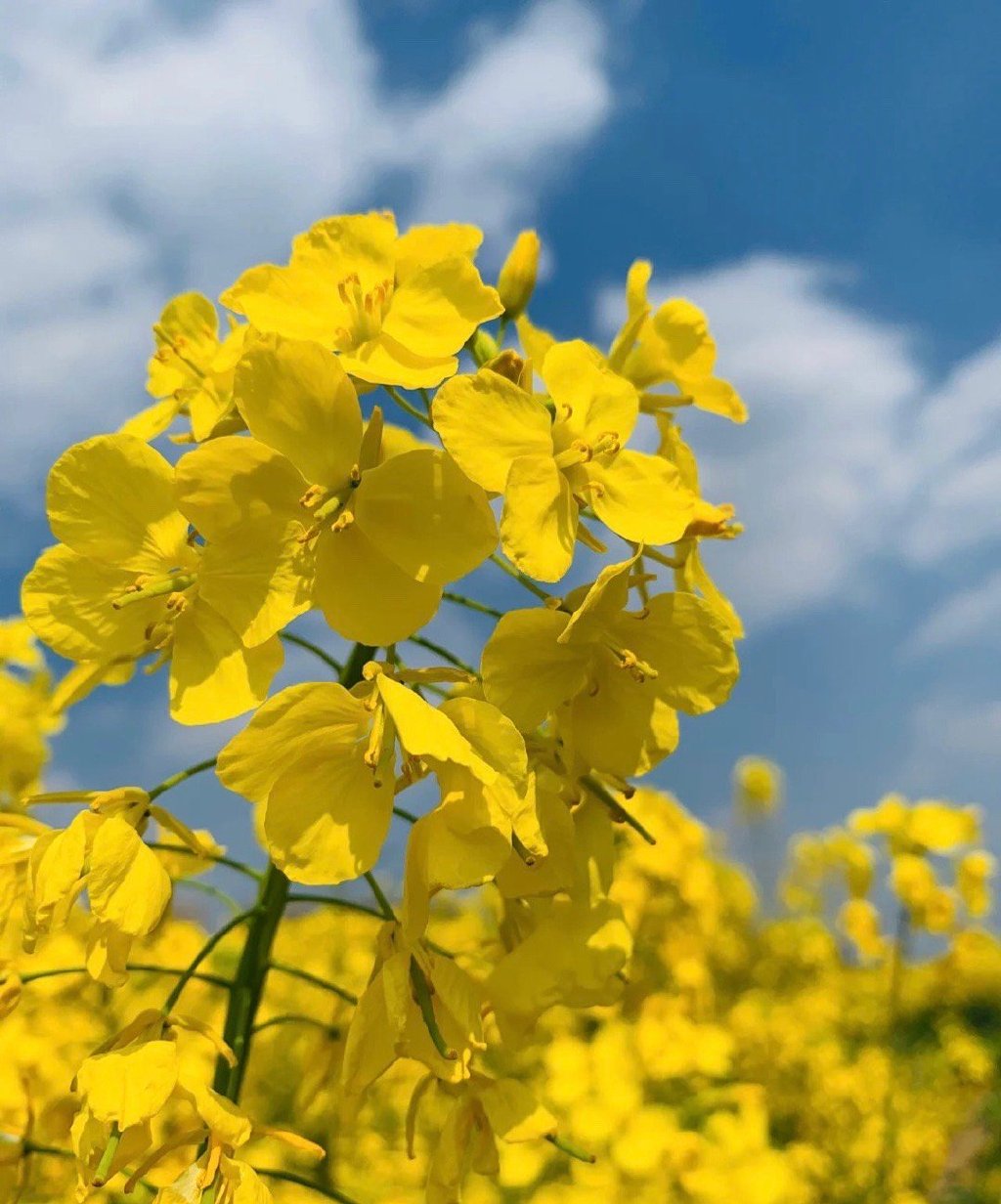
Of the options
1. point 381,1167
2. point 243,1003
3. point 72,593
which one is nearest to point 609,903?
point 243,1003

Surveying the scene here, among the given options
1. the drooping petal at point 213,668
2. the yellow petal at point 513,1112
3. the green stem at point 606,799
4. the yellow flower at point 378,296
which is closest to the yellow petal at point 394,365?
the yellow flower at point 378,296

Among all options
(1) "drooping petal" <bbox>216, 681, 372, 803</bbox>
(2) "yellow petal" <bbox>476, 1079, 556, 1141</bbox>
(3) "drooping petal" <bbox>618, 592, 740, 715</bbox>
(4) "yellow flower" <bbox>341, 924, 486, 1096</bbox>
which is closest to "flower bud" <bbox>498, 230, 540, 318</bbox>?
(3) "drooping petal" <bbox>618, 592, 740, 715</bbox>

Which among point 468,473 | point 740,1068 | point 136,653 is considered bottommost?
point 136,653

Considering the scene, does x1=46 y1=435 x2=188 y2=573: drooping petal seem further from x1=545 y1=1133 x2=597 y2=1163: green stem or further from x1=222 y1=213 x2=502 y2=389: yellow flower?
x1=545 y1=1133 x2=597 y2=1163: green stem

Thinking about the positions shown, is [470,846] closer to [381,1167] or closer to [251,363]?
[251,363]

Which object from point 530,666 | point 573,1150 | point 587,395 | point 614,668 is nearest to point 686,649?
point 614,668

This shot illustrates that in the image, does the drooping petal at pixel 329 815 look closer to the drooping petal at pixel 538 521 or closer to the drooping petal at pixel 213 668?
the drooping petal at pixel 213 668

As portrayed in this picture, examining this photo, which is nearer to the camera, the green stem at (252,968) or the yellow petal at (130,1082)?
the yellow petal at (130,1082)
